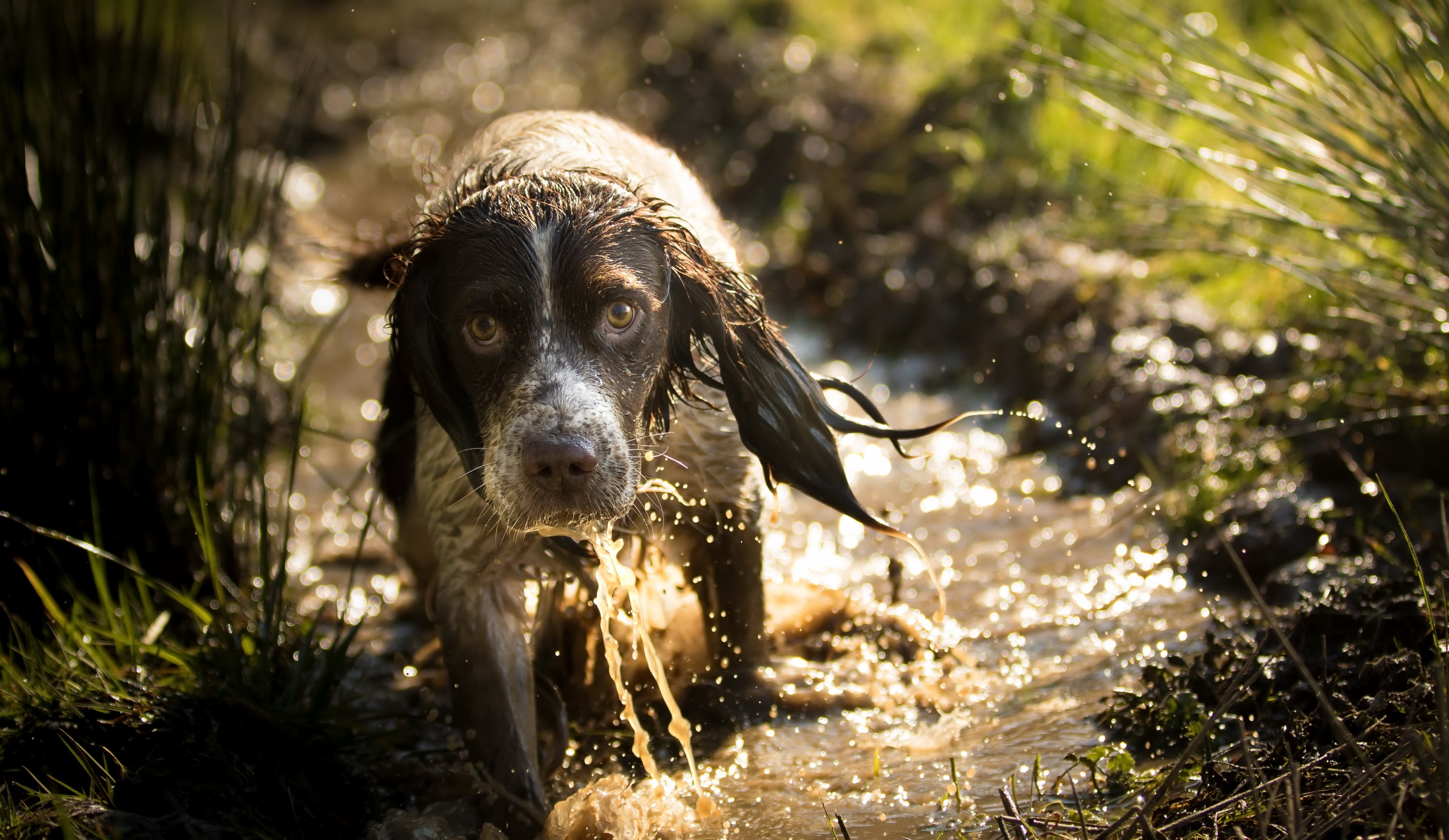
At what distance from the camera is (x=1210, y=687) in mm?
2701

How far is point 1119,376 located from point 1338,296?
1.04 metres

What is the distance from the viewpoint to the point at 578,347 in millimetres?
2578

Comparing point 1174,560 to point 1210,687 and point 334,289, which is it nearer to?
point 1210,687

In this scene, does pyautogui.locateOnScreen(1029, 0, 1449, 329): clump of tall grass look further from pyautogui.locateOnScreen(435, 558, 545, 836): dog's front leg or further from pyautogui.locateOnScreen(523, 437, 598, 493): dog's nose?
pyautogui.locateOnScreen(435, 558, 545, 836): dog's front leg

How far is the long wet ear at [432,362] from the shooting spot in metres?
2.70

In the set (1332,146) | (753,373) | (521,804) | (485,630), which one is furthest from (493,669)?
(1332,146)

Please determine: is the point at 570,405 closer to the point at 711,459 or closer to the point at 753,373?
the point at 753,373

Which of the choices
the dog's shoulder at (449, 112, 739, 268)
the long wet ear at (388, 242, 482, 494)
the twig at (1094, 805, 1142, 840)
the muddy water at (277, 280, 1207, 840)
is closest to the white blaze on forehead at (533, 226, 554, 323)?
the long wet ear at (388, 242, 482, 494)

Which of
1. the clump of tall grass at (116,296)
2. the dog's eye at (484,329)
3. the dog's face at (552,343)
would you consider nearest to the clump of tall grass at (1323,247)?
the dog's face at (552,343)

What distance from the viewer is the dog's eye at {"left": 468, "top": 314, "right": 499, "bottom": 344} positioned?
2596 millimetres

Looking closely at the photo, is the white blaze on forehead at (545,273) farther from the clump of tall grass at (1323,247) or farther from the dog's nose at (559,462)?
the clump of tall grass at (1323,247)

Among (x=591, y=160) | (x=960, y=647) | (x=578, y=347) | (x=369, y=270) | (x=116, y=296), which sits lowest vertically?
(x=960, y=647)

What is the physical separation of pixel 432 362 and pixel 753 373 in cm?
69

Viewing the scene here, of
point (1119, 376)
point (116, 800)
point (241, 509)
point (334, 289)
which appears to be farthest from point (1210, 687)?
point (334, 289)
